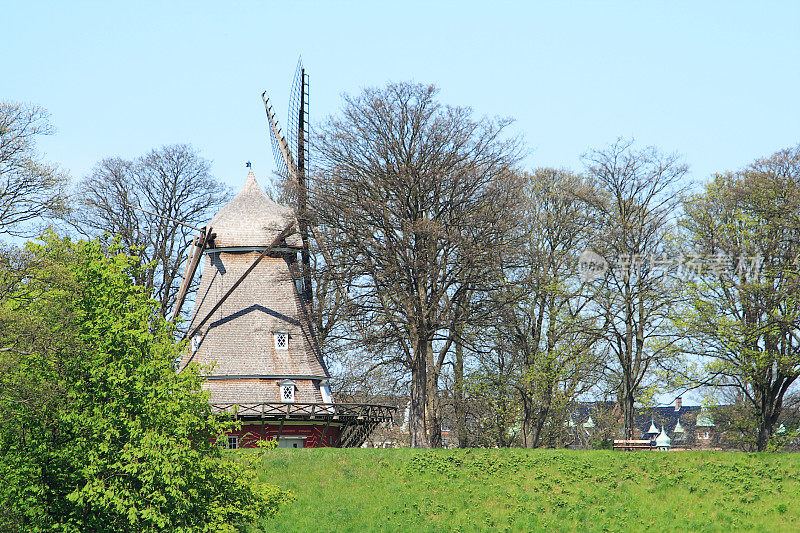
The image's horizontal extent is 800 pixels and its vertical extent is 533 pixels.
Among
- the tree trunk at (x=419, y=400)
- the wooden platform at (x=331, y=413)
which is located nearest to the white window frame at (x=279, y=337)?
the wooden platform at (x=331, y=413)

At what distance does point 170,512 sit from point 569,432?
122ft

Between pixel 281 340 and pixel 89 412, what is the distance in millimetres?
16702

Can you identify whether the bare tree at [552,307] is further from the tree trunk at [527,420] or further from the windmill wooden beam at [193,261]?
the windmill wooden beam at [193,261]

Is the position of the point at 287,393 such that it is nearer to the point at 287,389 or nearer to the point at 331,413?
the point at 287,389

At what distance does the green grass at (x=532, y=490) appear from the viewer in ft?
81.8

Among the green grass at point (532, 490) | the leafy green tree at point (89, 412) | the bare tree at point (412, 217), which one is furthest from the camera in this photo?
the bare tree at point (412, 217)

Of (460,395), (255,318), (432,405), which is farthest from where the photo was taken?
(460,395)

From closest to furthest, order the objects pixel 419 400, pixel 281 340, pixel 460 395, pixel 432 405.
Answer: pixel 419 400
pixel 281 340
pixel 432 405
pixel 460 395

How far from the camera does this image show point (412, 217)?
34.4m

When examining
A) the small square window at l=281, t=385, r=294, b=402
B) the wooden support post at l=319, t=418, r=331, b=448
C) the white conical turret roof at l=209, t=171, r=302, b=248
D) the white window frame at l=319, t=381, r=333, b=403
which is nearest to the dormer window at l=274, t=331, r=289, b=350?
the small square window at l=281, t=385, r=294, b=402

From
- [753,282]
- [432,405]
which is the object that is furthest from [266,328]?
[753,282]

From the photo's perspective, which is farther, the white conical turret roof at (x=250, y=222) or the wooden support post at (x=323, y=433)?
the white conical turret roof at (x=250, y=222)

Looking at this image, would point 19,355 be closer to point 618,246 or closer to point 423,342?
point 423,342

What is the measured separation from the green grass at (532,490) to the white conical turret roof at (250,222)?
10.2 meters
